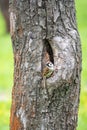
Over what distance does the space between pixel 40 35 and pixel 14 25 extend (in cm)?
25

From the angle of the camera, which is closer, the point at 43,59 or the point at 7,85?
the point at 43,59

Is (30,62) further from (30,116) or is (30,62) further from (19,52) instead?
(30,116)

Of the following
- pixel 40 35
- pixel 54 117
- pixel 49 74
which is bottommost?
pixel 54 117

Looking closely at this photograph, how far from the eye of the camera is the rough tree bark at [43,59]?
465 centimetres

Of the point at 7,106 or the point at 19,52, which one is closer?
the point at 19,52

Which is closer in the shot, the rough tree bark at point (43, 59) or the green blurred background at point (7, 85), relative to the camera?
the rough tree bark at point (43, 59)

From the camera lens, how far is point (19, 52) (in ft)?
15.7

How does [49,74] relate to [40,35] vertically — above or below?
below

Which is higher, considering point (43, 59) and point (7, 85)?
point (7, 85)

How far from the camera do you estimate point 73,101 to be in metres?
4.82

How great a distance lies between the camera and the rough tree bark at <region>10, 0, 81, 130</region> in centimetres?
465

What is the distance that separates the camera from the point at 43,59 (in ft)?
15.4

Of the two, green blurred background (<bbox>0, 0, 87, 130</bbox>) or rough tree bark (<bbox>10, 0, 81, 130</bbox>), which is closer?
rough tree bark (<bbox>10, 0, 81, 130</bbox>)

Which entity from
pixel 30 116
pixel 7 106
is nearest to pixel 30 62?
pixel 30 116
